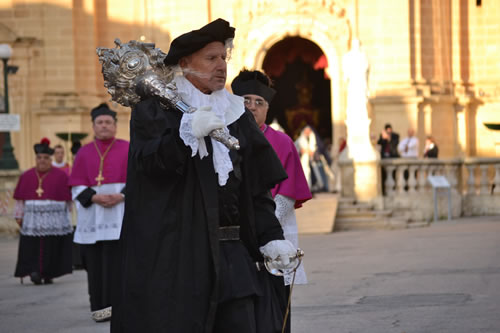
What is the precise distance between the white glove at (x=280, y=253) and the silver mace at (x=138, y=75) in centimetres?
73

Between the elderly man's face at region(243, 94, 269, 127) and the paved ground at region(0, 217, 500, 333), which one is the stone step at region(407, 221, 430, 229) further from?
the elderly man's face at region(243, 94, 269, 127)

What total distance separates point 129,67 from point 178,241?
3.56ft

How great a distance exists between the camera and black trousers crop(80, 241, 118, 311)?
8.64m

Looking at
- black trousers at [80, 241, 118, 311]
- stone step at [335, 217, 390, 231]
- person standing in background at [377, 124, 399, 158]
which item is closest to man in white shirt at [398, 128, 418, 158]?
person standing in background at [377, 124, 399, 158]

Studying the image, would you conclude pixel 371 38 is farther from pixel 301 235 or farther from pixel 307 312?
pixel 307 312

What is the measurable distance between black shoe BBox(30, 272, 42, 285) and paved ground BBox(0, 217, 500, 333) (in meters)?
0.16

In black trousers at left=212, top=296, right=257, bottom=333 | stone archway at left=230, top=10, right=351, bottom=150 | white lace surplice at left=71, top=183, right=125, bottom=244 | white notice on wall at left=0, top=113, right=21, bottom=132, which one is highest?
stone archway at left=230, top=10, right=351, bottom=150

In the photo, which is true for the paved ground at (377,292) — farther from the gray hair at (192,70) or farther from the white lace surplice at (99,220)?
the gray hair at (192,70)

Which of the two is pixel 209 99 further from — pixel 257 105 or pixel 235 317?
pixel 257 105

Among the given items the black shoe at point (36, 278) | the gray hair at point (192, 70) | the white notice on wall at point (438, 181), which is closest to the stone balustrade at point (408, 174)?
the white notice on wall at point (438, 181)

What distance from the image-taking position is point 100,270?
8.84 meters

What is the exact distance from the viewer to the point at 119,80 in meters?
5.14

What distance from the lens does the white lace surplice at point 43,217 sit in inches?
488

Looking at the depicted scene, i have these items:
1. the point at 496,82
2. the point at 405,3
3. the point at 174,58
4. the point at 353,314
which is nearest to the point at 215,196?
the point at 174,58
